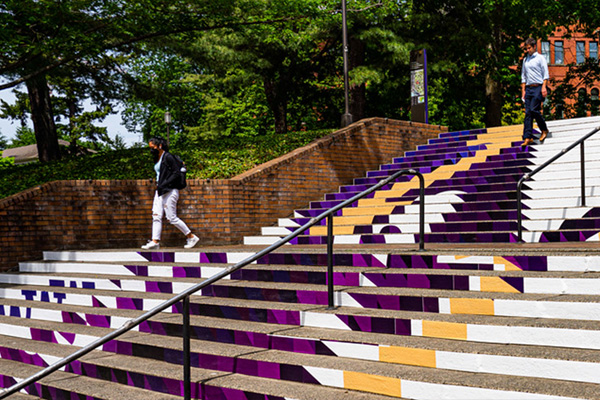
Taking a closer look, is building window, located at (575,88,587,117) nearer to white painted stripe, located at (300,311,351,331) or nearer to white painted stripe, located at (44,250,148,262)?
white painted stripe, located at (44,250,148,262)

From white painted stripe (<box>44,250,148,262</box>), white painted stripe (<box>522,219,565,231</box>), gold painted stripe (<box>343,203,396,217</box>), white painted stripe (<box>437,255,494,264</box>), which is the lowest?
white painted stripe (<box>44,250,148,262</box>)

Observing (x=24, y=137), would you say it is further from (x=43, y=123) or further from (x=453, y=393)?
(x=453, y=393)

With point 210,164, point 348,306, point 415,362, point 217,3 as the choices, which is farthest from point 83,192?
point 415,362

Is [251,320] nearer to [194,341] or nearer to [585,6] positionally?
[194,341]

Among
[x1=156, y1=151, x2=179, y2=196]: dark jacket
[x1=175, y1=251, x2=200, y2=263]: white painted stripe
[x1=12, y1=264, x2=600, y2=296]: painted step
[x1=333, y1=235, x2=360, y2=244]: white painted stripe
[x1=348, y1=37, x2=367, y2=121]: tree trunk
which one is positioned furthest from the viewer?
[x1=348, y1=37, x2=367, y2=121]: tree trunk

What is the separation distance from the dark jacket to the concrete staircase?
1168 millimetres

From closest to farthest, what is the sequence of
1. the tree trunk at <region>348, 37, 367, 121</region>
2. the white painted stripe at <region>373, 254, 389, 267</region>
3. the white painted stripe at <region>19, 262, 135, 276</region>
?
the white painted stripe at <region>373, 254, 389, 267</region>
the white painted stripe at <region>19, 262, 135, 276</region>
the tree trunk at <region>348, 37, 367, 121</region>

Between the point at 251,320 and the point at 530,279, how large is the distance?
A: 2.57 meters

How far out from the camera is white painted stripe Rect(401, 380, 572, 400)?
12.0ft

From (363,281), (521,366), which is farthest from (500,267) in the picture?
(521,366)

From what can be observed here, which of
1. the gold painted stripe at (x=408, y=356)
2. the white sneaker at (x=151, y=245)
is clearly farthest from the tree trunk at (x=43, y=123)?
the gold painted stripe at (x=408, y=356)

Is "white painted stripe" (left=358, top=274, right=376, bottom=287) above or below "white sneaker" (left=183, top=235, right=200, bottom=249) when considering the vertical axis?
below

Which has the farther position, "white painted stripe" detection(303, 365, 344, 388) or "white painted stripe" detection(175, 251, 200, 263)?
"white painted stripe" detection(175, 251, 200, 263)

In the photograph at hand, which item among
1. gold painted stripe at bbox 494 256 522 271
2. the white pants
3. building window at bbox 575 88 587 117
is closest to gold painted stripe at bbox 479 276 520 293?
gold painted stripe at bbox 494 256 522 271
